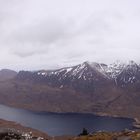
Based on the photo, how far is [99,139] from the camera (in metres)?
129

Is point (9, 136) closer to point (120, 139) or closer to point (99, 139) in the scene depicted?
point (120, 139)

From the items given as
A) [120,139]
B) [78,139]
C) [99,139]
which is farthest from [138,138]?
[78,139]

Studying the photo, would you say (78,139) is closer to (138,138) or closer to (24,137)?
(138,138)

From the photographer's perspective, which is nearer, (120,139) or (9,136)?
(9,136)

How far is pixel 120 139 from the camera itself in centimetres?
11062

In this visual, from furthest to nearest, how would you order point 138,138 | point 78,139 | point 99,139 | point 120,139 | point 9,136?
1. point 78,139
2. point 99,139
3. point 120,139
4. point 138,138
5. point 9,136

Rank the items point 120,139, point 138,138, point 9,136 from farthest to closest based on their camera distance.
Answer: point 120,139 → point 138,138 → point 9,136

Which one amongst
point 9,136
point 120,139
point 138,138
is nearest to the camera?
point 9,136

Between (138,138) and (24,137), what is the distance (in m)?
32.9

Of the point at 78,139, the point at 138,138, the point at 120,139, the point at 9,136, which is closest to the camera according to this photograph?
the point at 9,136

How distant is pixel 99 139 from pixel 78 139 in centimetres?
1204

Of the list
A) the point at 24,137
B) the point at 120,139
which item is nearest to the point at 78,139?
the point at 120,139

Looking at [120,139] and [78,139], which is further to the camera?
[78,139]

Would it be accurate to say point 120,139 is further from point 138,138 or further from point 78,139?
point 78,139
